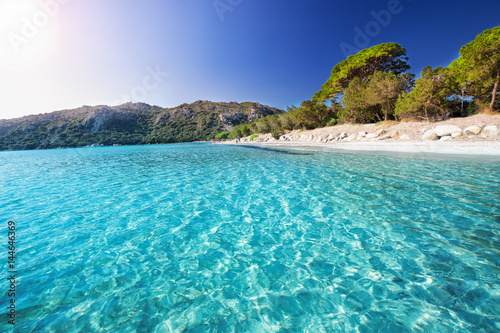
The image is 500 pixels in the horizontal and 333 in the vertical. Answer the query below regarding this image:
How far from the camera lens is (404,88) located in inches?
937

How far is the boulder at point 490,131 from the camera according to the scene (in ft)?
43.0

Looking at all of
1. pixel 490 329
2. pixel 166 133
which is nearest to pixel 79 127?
pixel 166 133

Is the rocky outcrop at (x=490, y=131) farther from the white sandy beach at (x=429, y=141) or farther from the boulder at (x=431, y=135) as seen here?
the boulder at (x=431, y=135)

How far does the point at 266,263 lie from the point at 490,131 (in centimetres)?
2011

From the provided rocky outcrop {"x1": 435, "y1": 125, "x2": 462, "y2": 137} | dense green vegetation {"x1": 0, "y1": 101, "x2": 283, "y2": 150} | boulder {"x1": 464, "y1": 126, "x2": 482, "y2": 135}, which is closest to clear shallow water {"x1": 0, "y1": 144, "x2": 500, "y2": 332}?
boulder {"x1": 464, "y1": 126, "x2": 482, "y2": 135}

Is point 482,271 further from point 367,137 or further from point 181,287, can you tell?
point 367,137

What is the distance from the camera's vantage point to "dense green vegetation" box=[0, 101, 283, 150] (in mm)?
90719

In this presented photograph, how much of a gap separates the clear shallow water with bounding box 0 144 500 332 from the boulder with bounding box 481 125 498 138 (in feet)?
37.1

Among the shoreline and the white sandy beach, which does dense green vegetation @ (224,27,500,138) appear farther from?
the shoreline

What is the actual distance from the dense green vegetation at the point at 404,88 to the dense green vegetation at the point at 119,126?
250 feet

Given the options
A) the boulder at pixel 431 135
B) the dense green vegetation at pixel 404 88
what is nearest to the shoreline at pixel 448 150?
the boulder at pixel 431 135

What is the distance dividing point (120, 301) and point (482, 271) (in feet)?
17.7

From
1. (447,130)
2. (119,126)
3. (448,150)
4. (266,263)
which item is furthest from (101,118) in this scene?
(448,150)

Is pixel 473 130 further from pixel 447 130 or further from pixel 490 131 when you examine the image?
pixel 447 130
